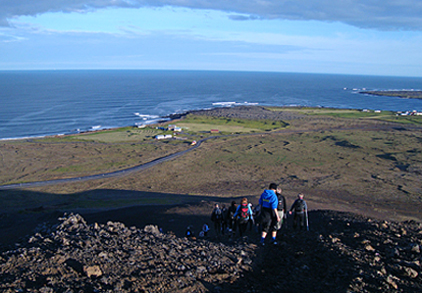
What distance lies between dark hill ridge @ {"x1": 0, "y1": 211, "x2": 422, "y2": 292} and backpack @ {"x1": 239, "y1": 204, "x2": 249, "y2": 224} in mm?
769

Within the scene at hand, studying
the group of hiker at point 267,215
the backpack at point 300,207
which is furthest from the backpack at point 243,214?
the backpack at point 300,207

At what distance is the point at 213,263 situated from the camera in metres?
8.66

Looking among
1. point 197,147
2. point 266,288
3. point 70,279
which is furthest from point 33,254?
point 197,147

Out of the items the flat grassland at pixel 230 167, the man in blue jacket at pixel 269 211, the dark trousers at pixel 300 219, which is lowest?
the flat grassland at pixel 230 167

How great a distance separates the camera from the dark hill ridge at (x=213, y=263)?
7242 millimetres

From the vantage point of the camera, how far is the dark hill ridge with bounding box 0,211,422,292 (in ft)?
23.8

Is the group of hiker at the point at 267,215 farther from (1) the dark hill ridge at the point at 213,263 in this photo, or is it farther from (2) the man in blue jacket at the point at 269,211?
(1) the dark hill ridge at the point at 213,263

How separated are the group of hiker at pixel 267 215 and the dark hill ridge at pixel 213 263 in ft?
2.21

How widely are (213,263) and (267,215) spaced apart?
2463mm

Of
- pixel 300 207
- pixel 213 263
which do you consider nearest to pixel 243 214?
pixel 300 207

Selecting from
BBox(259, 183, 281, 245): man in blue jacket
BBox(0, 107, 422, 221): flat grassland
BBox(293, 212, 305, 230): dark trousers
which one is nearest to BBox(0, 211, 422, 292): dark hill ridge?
BBox(259, 183, 281, 245): man in blue jacket

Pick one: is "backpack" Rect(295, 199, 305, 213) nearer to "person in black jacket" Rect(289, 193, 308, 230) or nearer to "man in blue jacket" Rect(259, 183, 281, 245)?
"person in black jacket" Rect(289, 193, 308, 230)

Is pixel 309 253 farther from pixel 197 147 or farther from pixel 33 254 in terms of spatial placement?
pixel 197 147

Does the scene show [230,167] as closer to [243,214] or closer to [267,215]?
[243,214]
